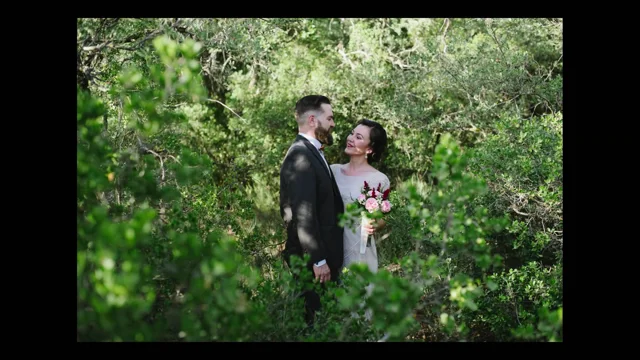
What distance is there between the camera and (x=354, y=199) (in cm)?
443

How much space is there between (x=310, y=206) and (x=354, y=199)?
0.65 metres

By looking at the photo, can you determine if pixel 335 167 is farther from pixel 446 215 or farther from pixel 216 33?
pixel 446 215

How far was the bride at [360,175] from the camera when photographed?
447 cm

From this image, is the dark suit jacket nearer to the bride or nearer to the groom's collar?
the groom's collar

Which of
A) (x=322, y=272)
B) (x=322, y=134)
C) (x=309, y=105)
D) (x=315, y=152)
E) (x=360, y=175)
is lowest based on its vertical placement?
(x=322, y=272)

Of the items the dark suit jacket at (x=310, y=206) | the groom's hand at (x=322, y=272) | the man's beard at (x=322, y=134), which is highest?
the man's beard at (x=322, y=134)

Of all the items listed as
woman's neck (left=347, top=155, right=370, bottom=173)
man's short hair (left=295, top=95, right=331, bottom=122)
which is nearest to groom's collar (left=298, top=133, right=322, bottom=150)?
man's short hair (left=295, top=95, right=331, bottom=122)

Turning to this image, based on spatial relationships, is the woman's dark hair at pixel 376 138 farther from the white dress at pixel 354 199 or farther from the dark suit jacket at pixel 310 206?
the dark suit jacket at pixel 310 206

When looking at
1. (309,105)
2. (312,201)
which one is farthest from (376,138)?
(312,201)

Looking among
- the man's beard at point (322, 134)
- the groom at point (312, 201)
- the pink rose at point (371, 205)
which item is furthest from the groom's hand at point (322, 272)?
the man's beard at point (322, 134)

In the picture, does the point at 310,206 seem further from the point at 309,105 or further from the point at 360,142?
the point at 360,142

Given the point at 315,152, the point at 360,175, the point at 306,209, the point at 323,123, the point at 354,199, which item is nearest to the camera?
the point at 306,209

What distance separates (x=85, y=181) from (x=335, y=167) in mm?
2854

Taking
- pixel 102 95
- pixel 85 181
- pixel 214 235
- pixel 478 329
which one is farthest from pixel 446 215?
pixel 102 95
